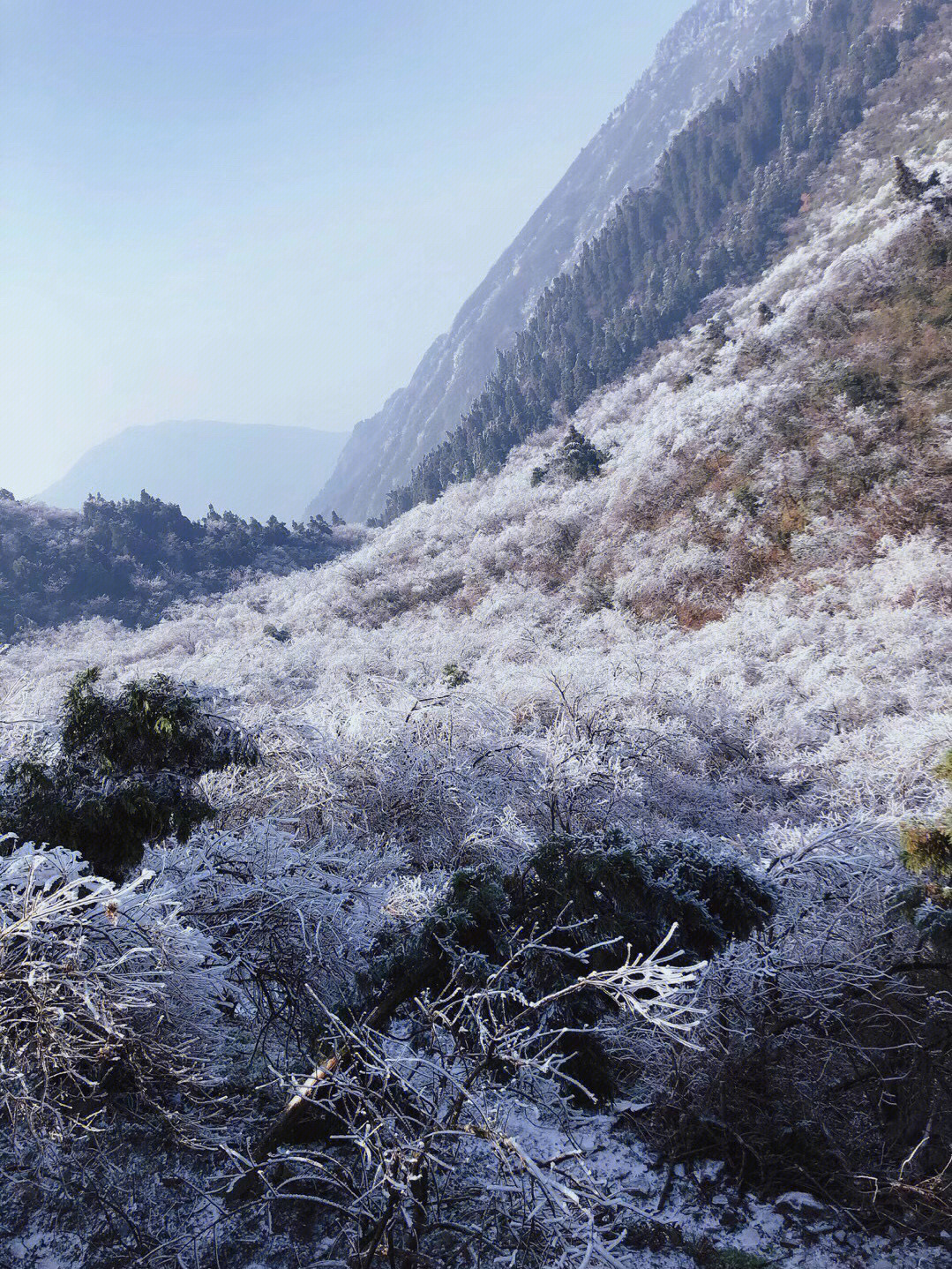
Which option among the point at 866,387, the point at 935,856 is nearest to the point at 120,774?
the point at 935,856

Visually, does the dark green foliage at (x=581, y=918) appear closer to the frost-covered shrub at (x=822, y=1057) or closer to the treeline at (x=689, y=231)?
the frost-covered shrub at (x=822, y=1057)

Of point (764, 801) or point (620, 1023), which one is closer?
point (620, 1023)

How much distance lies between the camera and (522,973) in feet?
21.4

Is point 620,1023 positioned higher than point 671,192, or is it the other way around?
point 671,192

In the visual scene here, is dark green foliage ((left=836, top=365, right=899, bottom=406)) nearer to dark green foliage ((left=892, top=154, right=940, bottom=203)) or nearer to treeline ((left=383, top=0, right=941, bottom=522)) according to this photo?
dark green foliage ((left=892, top=154, right=940, bottom=203))

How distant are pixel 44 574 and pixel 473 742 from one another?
70386 millimetres

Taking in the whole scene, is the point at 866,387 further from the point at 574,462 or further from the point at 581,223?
the point at 581,223

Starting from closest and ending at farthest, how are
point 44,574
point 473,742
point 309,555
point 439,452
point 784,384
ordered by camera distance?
point 473,742 < point 784,384 < point 44,574 < point 309,555 < point 439,452

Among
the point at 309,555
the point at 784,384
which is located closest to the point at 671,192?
the point at 309,555

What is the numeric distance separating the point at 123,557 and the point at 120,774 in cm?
7468

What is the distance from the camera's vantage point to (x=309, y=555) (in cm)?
8369

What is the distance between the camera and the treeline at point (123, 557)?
65375mm

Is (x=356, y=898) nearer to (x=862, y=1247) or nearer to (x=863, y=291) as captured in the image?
(x=862, y=1247)

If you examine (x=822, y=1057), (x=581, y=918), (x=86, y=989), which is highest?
(x=86, y=989)
